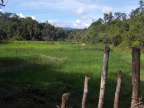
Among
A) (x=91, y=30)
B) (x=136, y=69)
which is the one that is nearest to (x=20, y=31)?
(x=91, y=30)

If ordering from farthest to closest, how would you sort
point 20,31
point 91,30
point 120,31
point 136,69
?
point 91,30 → point 20,31 → point 120,31 → point 136,69

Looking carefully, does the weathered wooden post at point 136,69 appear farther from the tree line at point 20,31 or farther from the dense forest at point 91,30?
the tree line at point 20,31

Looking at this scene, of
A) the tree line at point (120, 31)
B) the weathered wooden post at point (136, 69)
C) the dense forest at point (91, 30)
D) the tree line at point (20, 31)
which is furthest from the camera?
the tree line at point (20, 31)

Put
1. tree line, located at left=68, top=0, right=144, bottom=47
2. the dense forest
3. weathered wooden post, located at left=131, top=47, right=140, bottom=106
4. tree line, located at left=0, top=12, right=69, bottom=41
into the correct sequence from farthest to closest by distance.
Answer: tree line, located at left=0, top=12, right=69, bottom=41 < the dense forest < tree line, located at left=68, top=0, right=144, bottom=47 < weathered wooden post, located at left=131, top=47, right=140, bottom=106

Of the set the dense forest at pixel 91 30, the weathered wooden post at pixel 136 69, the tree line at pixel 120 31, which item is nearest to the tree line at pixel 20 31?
the dense forest at pixel 91 30

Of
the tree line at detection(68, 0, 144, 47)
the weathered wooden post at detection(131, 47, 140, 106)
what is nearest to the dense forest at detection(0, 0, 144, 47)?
the tree line at detection(68, 0, 144, 47)

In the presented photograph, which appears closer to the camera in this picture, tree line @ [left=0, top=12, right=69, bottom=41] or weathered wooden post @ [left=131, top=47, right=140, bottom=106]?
weathered wooden post @ [left=131, top=47, right=140, bottom=106]

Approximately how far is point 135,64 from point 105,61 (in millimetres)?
433

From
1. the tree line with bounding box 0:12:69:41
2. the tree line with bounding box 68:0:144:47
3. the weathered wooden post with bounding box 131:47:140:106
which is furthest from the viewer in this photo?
the tree line with bounding box 0:12:69:41

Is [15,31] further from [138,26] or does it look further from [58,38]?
[138,26]

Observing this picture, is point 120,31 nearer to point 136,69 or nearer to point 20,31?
point 20,31

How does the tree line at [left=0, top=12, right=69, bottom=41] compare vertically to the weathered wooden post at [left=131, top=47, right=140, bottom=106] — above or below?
above

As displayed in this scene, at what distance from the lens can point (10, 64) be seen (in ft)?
38.7

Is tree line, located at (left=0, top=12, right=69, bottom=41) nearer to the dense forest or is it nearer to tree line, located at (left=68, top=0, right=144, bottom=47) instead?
the dense forest
